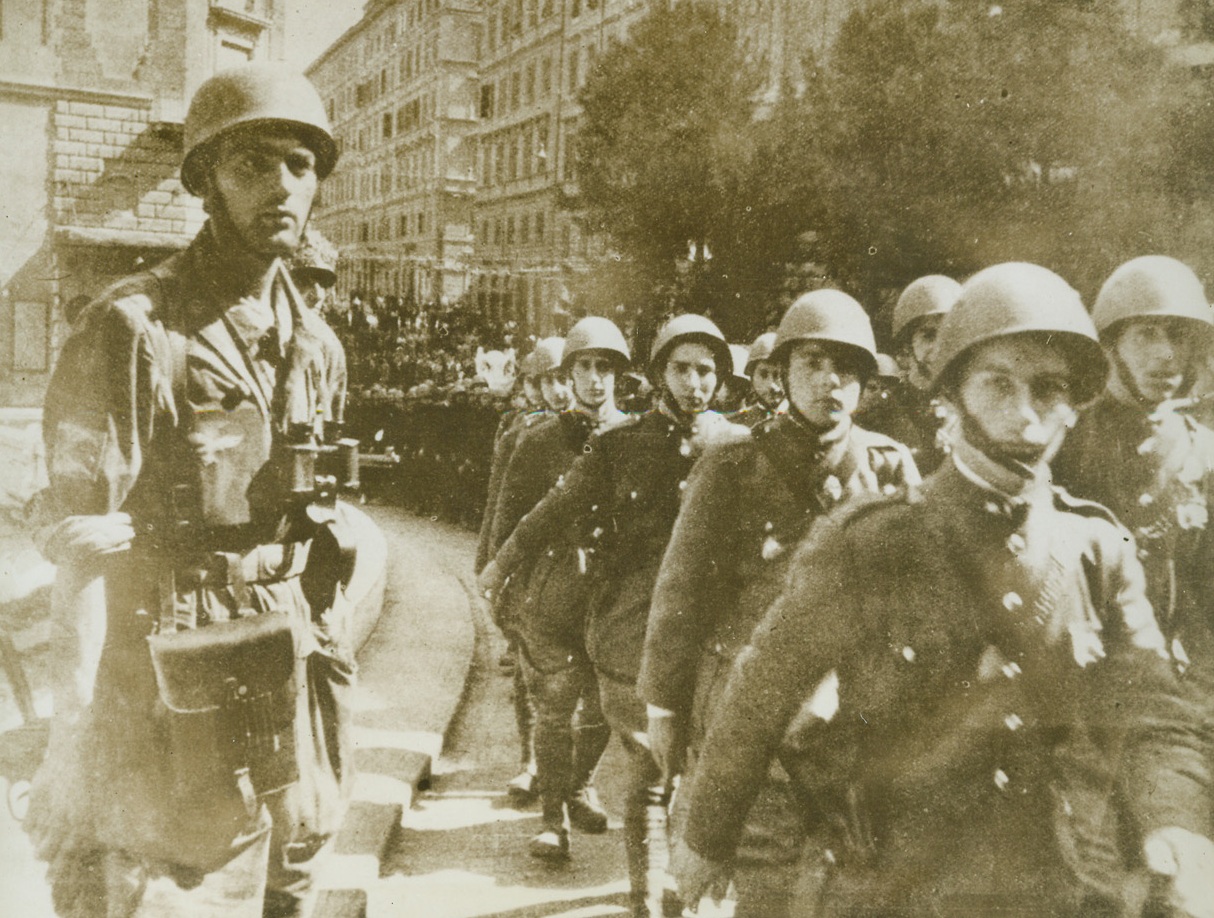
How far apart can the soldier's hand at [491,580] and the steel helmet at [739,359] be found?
1213 millimetres

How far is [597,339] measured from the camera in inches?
145

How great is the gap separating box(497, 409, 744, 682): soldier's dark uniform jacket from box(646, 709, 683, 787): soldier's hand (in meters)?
0.45

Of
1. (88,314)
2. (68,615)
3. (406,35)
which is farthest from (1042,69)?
(68,615)

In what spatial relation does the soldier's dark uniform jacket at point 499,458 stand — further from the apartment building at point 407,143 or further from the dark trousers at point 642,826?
the dark trousers at point 642,826

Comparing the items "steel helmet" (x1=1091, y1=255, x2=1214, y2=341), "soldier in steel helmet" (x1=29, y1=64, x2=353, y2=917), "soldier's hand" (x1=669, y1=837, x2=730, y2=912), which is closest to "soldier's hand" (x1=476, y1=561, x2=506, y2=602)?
"soldier in steel helmet" (x1=29, y1=64, x2=353, y2=917)

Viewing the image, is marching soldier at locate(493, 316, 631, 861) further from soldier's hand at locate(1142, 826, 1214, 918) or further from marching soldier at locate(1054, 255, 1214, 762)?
soldier's hand at locate(1142, 826, 1214, 918)

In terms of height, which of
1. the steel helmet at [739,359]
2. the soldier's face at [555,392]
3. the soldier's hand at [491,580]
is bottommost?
the soldier's hand at [491,580]

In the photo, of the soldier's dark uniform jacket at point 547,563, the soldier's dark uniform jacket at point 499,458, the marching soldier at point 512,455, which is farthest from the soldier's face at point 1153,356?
the soldier's dark uniform jacket at point 499,458

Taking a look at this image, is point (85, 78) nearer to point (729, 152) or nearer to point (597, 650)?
point (729, 152)

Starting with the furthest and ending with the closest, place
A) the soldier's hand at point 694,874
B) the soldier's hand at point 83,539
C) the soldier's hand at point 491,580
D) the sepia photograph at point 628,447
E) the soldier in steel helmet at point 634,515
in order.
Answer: the soldier's hand at point 491,580
the soldier in steel helmet at point 634,515
the soldier's hand at point 694,874
the sepia photograph at point 628,447
the soldier's hand at point 83,539

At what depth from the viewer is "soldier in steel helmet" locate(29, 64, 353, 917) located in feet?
6.91

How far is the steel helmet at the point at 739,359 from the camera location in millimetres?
3721

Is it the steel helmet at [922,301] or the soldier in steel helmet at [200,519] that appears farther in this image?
the steel helmet at [922,301]

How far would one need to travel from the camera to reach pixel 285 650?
2271 millimetres
